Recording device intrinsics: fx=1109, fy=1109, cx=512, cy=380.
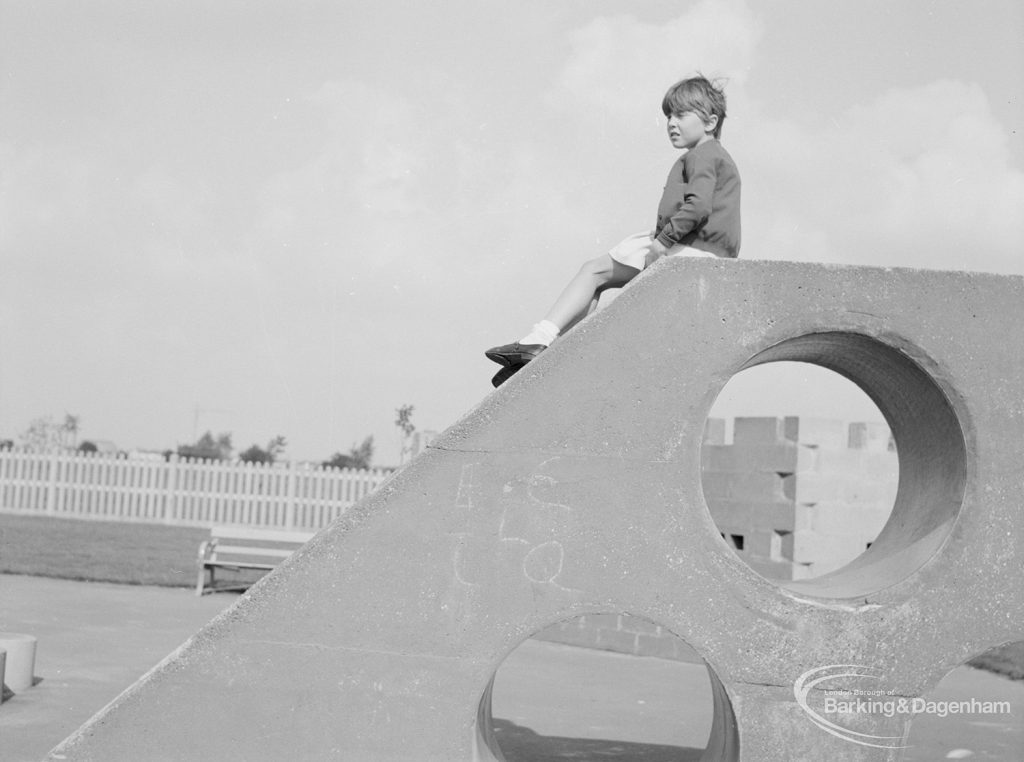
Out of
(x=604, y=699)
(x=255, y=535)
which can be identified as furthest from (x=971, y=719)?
(x=255, y=535)

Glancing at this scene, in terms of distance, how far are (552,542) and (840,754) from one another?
1387 mm

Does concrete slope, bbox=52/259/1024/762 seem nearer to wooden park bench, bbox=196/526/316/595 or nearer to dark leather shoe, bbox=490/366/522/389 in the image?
dark leather shoe, bbox=490/366/522/389

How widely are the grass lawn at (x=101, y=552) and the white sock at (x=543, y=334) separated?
979 centimetres

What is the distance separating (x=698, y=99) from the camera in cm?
485

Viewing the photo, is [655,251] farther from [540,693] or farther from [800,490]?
[800,490]

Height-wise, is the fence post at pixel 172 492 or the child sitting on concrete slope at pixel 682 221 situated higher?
the child sitting on concrete slope at pixel 682 221

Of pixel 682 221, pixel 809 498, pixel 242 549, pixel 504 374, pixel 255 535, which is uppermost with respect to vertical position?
pixel 682 221

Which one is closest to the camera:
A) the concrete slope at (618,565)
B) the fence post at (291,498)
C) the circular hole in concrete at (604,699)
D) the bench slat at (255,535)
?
the concrete slope at (618,565)

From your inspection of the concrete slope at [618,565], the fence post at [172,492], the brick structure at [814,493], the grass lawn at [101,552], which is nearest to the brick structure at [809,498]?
the brick structure at [814,493]

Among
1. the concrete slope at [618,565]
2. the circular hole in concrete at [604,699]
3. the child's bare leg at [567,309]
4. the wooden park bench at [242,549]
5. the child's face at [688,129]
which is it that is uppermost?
the child's face at [688,129]

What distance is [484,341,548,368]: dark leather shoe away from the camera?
4.63 meters

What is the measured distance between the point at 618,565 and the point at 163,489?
70.7 ft

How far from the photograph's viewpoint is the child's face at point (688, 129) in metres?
4.85

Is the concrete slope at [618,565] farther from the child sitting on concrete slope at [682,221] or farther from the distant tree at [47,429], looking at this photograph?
the distant tree at [47,429]
